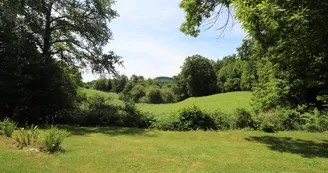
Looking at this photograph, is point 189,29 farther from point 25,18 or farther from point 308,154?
point 25,18

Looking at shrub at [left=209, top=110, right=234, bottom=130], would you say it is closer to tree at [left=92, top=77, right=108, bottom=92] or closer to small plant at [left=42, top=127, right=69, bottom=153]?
tree at [left=92, top=77, right=108, bottom=92]

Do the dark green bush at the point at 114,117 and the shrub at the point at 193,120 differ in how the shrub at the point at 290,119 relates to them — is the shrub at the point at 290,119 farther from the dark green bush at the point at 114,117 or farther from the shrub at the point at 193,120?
the dark green bush at the point at 114,117

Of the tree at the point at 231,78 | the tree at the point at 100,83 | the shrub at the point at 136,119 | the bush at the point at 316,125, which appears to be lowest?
the bush at the point at 316,125

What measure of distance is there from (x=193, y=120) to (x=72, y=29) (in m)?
10.5

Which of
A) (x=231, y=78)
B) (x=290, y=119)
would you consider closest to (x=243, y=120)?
(x=290, y=119)

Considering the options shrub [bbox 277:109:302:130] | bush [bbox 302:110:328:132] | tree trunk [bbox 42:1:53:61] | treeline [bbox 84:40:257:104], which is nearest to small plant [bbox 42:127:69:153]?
tree trunk [bbox 42:1:53:61]

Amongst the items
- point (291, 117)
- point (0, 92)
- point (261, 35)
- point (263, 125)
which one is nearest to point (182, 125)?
point (263, 125)

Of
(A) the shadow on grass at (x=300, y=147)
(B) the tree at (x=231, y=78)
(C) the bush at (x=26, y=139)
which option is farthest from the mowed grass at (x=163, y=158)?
(B) the tree at (x=231, y=78)

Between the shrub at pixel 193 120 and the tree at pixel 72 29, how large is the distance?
6.80 meters

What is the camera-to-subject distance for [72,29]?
17562mm

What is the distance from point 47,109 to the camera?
15.4 m

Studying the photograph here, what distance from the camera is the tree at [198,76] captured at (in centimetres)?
6544

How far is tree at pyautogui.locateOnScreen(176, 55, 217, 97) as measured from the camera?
6544 centimetres

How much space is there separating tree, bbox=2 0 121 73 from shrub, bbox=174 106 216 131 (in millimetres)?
6800
